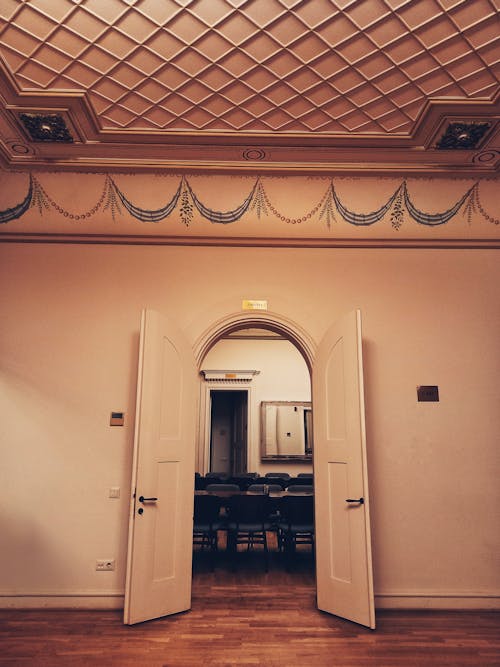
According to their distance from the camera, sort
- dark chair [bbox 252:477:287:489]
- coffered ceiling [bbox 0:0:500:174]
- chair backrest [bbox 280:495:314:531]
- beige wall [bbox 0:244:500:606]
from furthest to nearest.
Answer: dark chair [bbox 252:477:287:489]
chair backrest [bbox 280:495:314:531]
beige wall [bbox 0:244:500:606]
coffered ceiling [bbox 0:0:500:174]

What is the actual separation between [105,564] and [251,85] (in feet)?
14.1

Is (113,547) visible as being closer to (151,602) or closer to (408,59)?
(151,602)

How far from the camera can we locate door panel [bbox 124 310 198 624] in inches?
159

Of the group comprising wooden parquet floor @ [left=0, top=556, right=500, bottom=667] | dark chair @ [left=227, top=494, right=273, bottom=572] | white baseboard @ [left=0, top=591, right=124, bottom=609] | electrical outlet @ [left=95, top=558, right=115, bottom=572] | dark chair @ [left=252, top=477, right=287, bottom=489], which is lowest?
wooden parquet floor @ [left=0, top=556, right=500, bottom=667]

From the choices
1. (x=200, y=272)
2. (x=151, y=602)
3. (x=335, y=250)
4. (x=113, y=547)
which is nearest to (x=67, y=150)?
(x=200, y=272)

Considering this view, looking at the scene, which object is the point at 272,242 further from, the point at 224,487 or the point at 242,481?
the point at 242,481

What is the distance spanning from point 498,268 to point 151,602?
182 inches

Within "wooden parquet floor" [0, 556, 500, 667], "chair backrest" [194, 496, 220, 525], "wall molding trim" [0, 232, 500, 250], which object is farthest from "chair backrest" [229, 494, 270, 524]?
"wall molding trim" [0, 232, 500, 250]

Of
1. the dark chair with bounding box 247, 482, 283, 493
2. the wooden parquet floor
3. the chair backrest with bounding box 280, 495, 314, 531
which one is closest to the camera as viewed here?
the wooden parquet floor

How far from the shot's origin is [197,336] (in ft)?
16.0

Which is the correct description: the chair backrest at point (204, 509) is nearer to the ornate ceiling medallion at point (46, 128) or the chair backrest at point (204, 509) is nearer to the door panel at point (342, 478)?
the door panel at point (342, 478)

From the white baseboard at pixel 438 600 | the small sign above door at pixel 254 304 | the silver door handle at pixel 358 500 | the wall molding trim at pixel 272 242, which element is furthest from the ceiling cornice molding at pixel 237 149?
the white baseboard at pixel 438 600

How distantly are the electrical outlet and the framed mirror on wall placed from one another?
5404 millimetres

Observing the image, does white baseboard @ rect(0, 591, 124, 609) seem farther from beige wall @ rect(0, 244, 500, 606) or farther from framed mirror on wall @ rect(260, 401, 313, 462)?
framed mirror on wall @ rect(260, 401, 313, 462)
